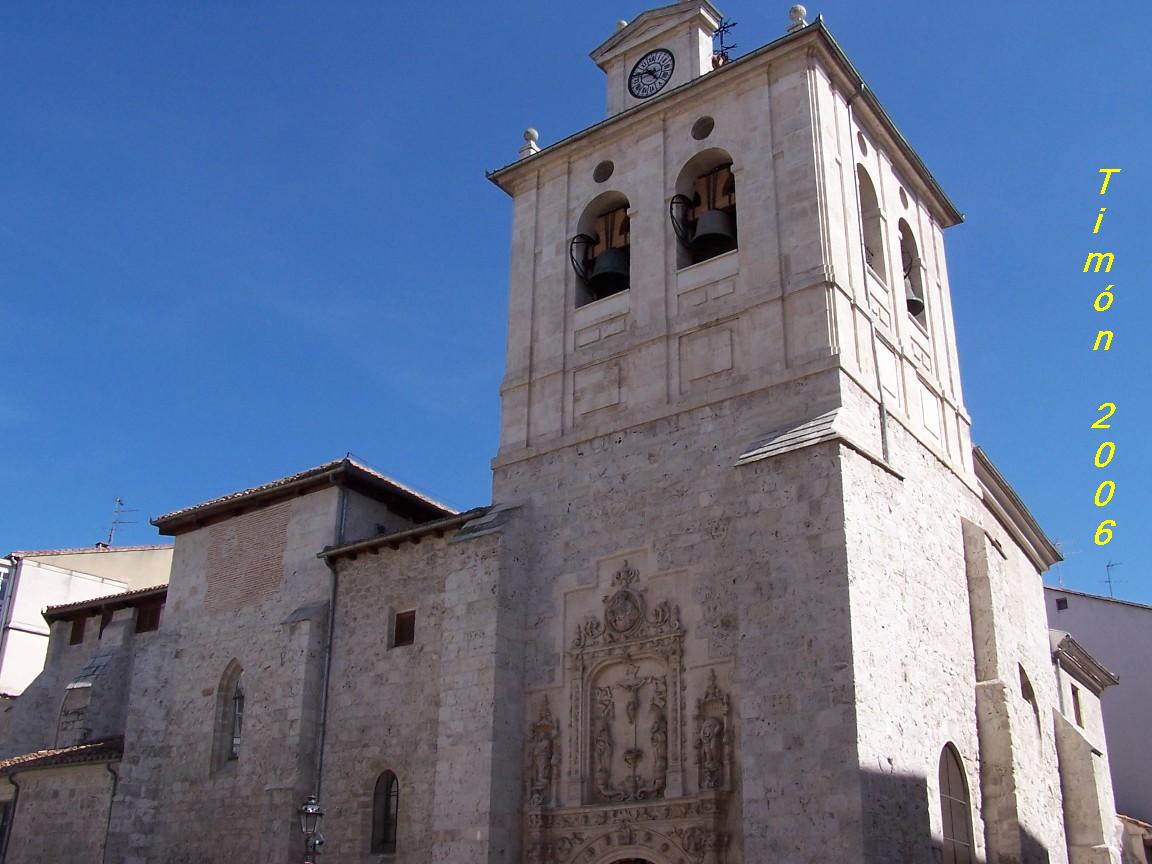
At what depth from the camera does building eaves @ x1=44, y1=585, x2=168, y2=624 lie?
80.7 feet

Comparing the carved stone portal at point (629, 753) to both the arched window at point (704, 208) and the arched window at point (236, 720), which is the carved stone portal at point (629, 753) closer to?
the arched window at point (704, 208)

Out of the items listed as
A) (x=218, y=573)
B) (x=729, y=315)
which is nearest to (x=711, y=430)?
(x=729, y=315)

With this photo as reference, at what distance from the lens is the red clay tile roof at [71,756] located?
843 inches

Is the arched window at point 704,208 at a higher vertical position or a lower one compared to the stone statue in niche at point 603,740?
higher

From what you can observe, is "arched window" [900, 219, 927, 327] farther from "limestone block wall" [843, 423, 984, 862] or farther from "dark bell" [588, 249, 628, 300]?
"dark bell" [588, 249, 628, 300]

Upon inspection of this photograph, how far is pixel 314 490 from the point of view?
2211 cm

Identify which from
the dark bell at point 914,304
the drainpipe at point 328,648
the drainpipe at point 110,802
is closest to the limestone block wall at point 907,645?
the dark bell at point 914,304

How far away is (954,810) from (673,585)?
4589 mm

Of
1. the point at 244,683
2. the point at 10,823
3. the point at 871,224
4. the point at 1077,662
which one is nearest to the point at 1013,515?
the point at 1077,662

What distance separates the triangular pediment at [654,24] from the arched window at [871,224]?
426 centimetres

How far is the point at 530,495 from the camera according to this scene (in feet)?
60.7

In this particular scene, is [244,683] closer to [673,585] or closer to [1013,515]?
[673,585]

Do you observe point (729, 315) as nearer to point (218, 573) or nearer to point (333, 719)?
point (333, 719)

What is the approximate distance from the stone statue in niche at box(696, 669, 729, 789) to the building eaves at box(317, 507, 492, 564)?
203 inches
